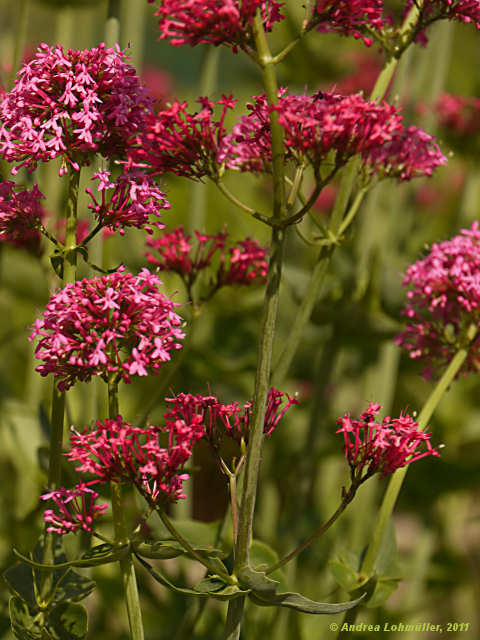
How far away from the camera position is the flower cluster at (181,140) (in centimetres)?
56

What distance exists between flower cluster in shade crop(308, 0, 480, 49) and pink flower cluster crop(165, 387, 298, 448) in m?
→ 0.27

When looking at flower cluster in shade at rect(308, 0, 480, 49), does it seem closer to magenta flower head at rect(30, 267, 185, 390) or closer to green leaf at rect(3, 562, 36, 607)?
magenta flower head at rect(30, 267, 185, 390)

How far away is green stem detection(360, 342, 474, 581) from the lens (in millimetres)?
688

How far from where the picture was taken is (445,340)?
74cm

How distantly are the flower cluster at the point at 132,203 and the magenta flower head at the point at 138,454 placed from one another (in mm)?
146

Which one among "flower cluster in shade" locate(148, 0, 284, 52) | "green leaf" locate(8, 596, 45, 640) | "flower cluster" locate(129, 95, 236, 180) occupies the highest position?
"flower cluster in shade" locate(148, 0, 284, 52)

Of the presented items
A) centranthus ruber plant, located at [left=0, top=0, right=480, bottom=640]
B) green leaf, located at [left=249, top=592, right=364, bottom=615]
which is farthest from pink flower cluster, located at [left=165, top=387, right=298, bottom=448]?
green leaf, located at [left=249, top=592, right=364, bottom=615]

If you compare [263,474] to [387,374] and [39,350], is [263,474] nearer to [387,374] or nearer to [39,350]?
[387,374]

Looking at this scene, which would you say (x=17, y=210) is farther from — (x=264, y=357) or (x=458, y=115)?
(x=458, y=115)

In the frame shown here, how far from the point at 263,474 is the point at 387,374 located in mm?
368

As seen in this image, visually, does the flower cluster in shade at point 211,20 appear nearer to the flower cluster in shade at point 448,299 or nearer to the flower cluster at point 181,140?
the flower cluster at point 181,140

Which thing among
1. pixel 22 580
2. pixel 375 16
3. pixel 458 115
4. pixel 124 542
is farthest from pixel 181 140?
pixel 458 115

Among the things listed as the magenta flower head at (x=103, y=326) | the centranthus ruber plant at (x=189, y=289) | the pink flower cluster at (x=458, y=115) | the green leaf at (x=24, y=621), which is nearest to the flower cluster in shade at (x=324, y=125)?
the centranthus ruber plant at (x=189, y=289)

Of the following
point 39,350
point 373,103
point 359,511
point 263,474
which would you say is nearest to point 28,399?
point 263,474
